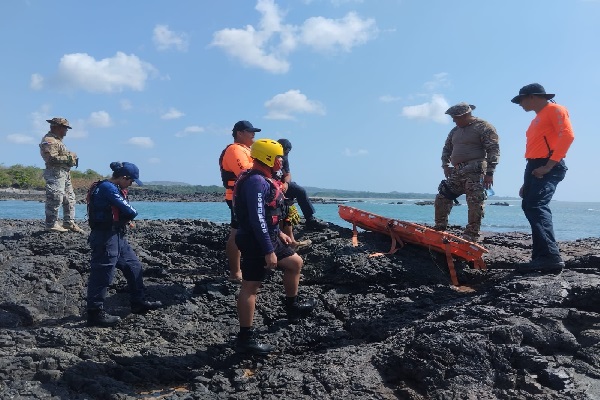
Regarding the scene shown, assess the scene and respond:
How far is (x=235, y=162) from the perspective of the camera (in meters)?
5.70

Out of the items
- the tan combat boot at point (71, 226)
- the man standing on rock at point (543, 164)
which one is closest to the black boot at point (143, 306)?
the tan combat boot at point (71, 226)

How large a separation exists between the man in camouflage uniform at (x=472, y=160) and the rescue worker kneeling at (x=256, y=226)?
3.33 metres

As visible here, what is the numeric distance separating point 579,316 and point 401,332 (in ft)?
5.00

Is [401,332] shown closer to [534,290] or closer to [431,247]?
[534,290]

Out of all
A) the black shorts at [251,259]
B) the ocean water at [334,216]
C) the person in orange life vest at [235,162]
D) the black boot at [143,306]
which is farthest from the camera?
the ocean water at [334,216]

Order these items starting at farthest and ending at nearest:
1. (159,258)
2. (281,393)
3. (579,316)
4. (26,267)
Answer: (159,258), (26,267), (579,316), (281,393)

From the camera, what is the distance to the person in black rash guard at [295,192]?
23.4 ft

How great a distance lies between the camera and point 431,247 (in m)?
6.32

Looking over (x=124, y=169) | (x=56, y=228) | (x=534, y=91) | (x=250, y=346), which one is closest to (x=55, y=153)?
(x=56, y=228)

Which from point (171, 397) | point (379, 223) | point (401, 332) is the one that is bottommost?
point (171, 397)

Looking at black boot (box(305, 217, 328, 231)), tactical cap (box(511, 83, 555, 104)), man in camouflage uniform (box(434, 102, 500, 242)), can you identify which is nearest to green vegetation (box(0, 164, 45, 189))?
black boot (box(305, 217, 328, 231))

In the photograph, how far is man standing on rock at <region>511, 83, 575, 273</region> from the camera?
5.19 m

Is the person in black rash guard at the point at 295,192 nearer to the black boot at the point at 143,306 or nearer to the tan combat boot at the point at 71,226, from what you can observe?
the black boot at the point at 143,306

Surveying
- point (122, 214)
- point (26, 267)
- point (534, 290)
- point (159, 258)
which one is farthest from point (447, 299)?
point (26, 267)
